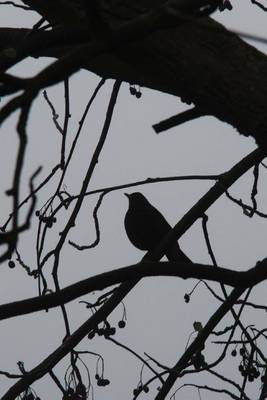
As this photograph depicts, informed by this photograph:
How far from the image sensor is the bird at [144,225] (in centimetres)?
638

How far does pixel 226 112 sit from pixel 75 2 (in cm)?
57

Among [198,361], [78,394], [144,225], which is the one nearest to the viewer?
[198,361]

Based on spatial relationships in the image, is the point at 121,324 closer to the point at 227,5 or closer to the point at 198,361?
the point at 198,361

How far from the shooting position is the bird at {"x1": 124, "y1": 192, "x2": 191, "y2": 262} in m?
6.38

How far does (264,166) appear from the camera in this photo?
3.26 metres

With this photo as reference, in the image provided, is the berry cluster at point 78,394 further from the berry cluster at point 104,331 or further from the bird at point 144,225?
the bird at point 144,225

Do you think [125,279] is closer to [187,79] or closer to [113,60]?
[187,79]

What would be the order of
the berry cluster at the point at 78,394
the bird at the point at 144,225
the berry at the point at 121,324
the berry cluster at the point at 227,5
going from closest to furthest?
the berry cluster at the point at 78,394 < the berry cluster at the point at 227,5 < the berry at the point at 121,324 < the bird at the point at 144,225

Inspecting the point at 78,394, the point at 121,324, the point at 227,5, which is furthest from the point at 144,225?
the point at 78,394

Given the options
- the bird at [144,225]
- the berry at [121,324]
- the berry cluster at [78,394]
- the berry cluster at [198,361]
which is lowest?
the berry cluster at [198,361]

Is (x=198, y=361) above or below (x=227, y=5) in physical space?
below

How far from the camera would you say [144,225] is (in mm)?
6480

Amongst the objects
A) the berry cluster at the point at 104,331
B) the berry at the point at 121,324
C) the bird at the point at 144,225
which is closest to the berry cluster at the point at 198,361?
the berry cluster at the point at 104,331

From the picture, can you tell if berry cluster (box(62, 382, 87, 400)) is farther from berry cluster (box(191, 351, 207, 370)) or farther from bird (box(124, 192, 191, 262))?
bird (box(124, 192, 191, 262))
